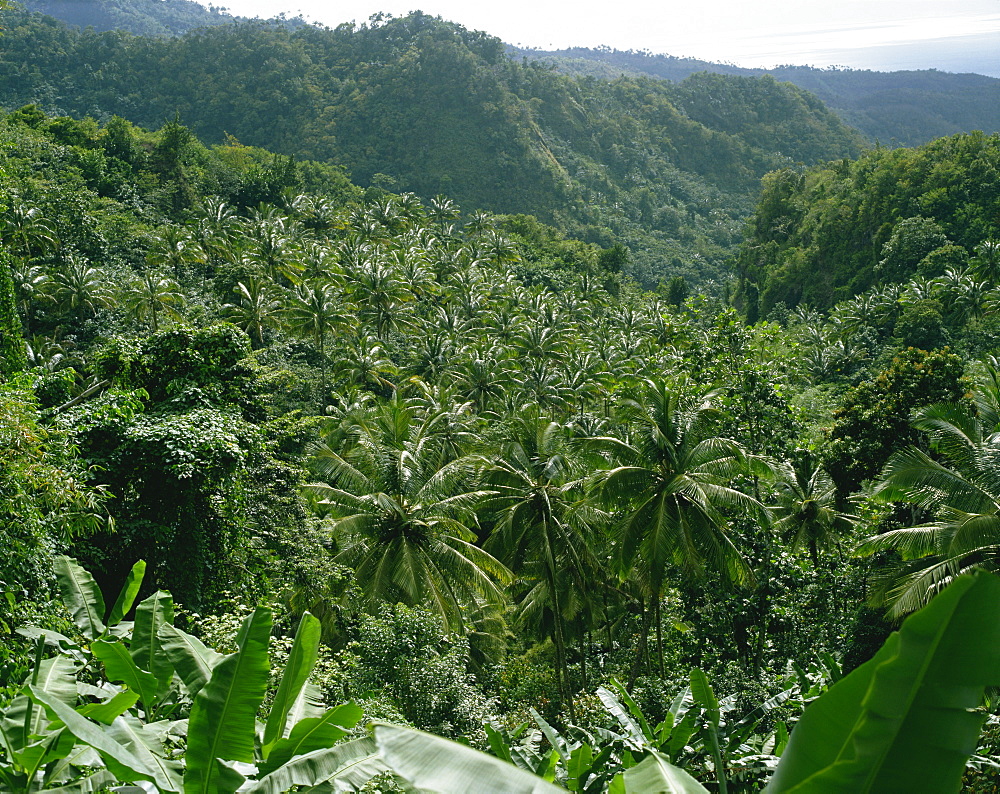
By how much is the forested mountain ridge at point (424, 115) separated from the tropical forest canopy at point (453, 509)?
50019mm

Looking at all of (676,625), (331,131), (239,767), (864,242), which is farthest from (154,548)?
(331,131)

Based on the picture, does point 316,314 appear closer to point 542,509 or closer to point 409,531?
point 409,531

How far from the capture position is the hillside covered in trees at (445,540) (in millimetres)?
4168

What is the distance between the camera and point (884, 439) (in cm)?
1770

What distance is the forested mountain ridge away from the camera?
114 metres

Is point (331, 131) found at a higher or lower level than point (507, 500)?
higher

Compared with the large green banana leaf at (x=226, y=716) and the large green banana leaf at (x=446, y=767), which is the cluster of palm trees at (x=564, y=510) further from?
the large green banana leaf at (x=446, y=767)

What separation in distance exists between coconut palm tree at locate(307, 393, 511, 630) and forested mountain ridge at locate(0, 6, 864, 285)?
9561cm

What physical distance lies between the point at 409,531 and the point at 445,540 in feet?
3.60

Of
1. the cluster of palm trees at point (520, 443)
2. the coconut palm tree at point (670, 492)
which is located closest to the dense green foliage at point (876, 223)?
the cluster of palm trees at point (520, 443)

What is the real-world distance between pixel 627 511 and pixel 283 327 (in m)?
31.9

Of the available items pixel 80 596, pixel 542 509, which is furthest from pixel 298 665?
pixel 542 509

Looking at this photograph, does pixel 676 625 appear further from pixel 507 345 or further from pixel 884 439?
pixel 507 345

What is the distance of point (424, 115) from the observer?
12600cm
